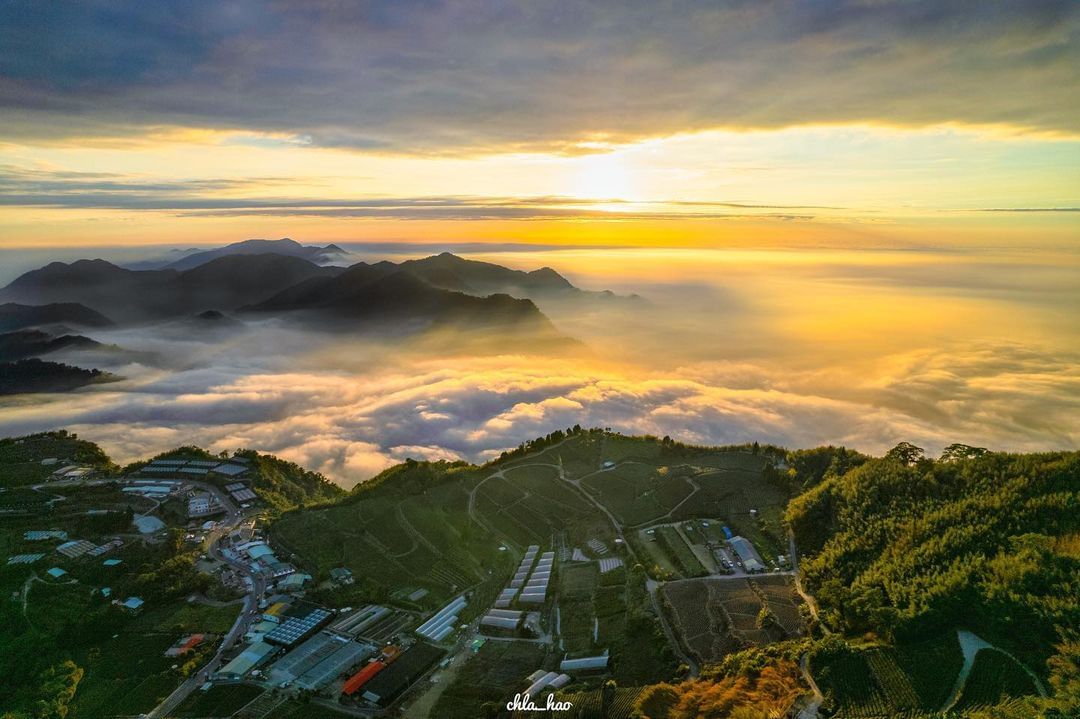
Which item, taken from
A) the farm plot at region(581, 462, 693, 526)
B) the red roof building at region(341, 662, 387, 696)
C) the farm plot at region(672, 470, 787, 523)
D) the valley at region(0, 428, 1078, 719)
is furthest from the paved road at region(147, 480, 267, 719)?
the farm plot at region(672, 470, 787, 523)

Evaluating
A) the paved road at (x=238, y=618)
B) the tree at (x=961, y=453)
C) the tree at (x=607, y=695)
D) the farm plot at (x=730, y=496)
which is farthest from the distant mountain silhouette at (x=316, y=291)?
the tree at (x=607, y=695)

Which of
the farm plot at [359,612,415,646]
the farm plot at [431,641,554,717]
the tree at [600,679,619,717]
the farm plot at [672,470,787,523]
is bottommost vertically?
the farm plot at [359,612,415,646]

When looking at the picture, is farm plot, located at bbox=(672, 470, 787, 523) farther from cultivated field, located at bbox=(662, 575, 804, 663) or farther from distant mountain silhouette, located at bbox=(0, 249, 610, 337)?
distant mountain silhouette, located at bbox=(0, 249, 610, 337)

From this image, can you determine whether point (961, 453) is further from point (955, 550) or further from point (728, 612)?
point (728, 612)

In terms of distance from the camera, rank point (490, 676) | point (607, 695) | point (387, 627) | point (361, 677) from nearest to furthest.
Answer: point (607, 695) < point (361, 677) < point (490, 676) < point (387, 627)

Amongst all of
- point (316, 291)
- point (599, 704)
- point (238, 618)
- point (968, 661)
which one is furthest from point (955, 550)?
point (316, 291)

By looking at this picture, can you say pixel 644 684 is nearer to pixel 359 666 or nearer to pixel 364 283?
pixel 359 666
